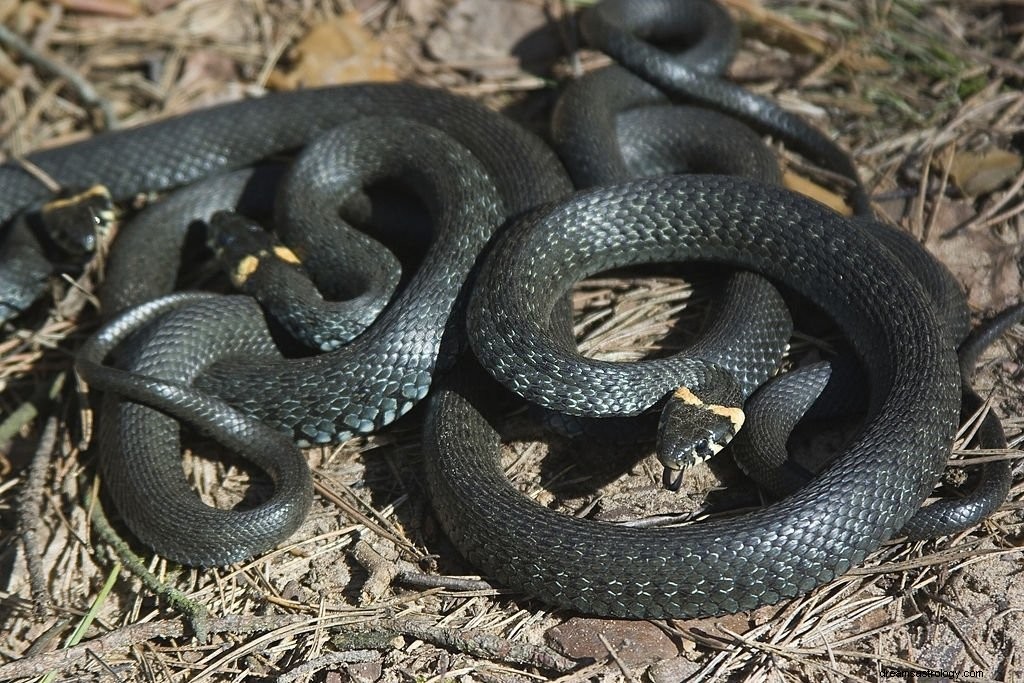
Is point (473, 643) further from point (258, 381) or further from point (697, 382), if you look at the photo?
point (258, 381)

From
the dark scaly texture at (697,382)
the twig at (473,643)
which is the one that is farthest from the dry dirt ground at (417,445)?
the dark scaly texture at (697,382)

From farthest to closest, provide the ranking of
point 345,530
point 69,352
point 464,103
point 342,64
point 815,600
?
1. point 342,64
2. point 464,103
3. point 69,352
4. point 345,530
5. point 815,600

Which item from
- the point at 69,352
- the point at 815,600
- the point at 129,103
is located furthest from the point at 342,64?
the point at 815,600

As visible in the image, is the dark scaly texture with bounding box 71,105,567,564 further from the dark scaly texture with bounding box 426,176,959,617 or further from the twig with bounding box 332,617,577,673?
the twig with bounding box 332,617,577,673

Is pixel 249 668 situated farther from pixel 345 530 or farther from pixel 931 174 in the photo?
pixel 931 174

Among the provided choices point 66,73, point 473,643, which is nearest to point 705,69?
point 473,643

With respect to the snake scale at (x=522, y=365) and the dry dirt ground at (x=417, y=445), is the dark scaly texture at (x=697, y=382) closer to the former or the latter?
the snake scale at (x=522, y=365)

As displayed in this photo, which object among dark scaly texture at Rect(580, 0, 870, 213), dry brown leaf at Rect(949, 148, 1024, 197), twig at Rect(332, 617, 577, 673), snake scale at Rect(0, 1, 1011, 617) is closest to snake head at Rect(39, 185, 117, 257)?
snake scale at Rect(0, 1, 1011, 617)
